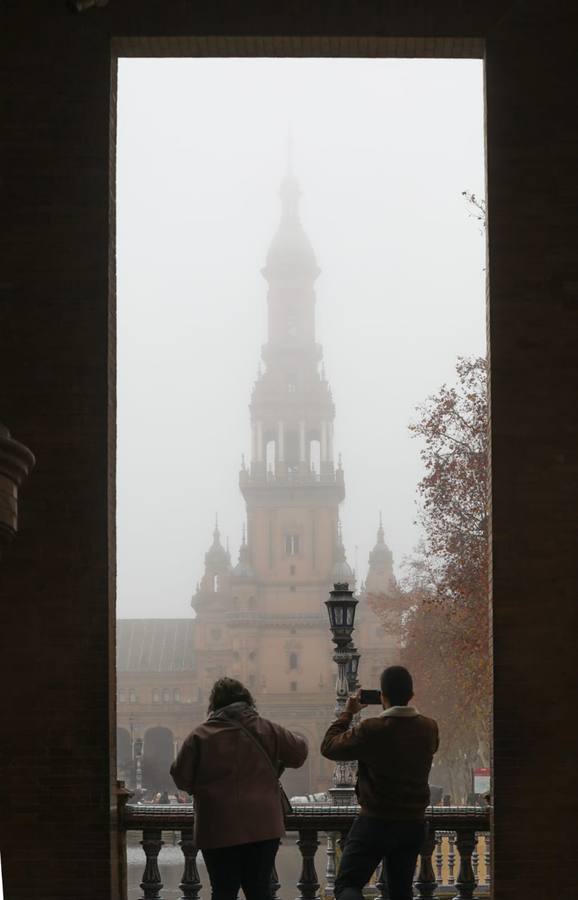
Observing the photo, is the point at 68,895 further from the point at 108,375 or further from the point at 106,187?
the point at 106,187

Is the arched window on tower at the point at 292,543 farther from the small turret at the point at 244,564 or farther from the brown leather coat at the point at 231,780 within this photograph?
the brown leather coat at the point at 231,780

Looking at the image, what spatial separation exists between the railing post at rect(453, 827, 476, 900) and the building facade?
8028 cm

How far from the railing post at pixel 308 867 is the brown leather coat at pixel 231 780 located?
1.47 m

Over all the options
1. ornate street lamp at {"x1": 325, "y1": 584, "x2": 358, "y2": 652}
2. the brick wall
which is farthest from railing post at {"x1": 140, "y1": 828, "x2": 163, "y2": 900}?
ornate street lamp at {"x1": 325, "y1": 584, "x2": 358, "y2": 652}

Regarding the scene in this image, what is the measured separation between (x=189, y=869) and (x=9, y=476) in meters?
3.45

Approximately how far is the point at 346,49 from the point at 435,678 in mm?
28777

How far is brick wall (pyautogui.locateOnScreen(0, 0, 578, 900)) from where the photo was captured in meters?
6.46

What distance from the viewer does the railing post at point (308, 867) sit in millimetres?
6723

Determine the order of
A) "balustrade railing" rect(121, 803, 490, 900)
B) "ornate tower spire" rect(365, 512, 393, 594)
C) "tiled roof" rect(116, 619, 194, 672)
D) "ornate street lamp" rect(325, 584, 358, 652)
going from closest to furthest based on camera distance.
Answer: "balustrade railing" rect(121, 803, 490, 900), "ornate street lamp" rect(325, 584, 358, 652), "tiled roof" rect(116, 619, 194, 672), "ornate tower spire" rect(365, 512, 393, 594)

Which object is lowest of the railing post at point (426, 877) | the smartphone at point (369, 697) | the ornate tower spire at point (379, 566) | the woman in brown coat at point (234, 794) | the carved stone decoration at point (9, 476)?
the railing post at point (426, 877)

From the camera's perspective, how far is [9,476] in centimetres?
408

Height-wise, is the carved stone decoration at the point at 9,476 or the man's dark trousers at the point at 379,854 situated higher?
the carved stone decoration at the point at 9,476

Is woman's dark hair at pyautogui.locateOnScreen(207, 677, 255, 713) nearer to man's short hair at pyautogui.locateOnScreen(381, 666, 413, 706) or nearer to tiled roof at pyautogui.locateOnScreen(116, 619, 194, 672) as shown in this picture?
man's short hair at pyautogui.locateOnScreen(381, 666, 413, 706)

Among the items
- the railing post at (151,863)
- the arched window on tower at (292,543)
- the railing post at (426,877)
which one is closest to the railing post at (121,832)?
the railing post at (151,863)
